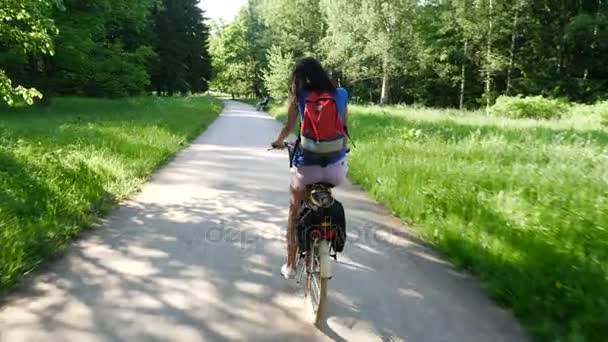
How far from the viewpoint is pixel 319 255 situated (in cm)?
339

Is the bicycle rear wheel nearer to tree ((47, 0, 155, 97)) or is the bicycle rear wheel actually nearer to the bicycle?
the bicycle

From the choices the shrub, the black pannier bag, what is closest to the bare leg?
the black pannier bag

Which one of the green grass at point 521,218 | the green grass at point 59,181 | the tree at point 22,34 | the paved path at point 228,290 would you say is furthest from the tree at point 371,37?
the paved path at point 228,290

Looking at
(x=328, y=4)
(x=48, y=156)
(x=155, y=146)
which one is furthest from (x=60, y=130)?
(x=328, y=4)

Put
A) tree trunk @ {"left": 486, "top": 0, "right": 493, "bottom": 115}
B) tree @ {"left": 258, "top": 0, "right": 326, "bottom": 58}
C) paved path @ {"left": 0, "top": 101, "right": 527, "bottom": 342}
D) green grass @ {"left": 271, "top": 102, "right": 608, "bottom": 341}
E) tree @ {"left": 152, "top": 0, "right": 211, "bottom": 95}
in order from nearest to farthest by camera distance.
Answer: paved path @ {"left": 0, "top": 101, "right": 527, "bottom": 342}
green grass @ {"left": 271, "top": 102, "right": 608, "bottom": 341}
tree trunk @ {"left": 486, "top": 0, "right": 493, "bottom": 115}
tree @ {"left": 152, "top": 0, "right": 211, "bottom": 95}
tree @ {"left": 258, "top": 0, "right": 326, "bottom": 58}

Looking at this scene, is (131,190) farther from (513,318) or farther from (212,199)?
(513,318)

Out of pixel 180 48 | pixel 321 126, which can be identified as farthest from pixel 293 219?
pixel 180 48

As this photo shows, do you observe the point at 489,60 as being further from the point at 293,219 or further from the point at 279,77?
the point at 293,219

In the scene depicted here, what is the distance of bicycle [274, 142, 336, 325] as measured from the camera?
3307 mm

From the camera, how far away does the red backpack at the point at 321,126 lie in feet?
11.0

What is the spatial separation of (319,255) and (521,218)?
7.75 ft

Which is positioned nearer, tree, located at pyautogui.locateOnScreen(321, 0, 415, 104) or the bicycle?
the bicycle

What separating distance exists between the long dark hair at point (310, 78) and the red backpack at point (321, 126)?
6 centimetres

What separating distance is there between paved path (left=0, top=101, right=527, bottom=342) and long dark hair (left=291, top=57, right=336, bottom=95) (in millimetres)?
1692
